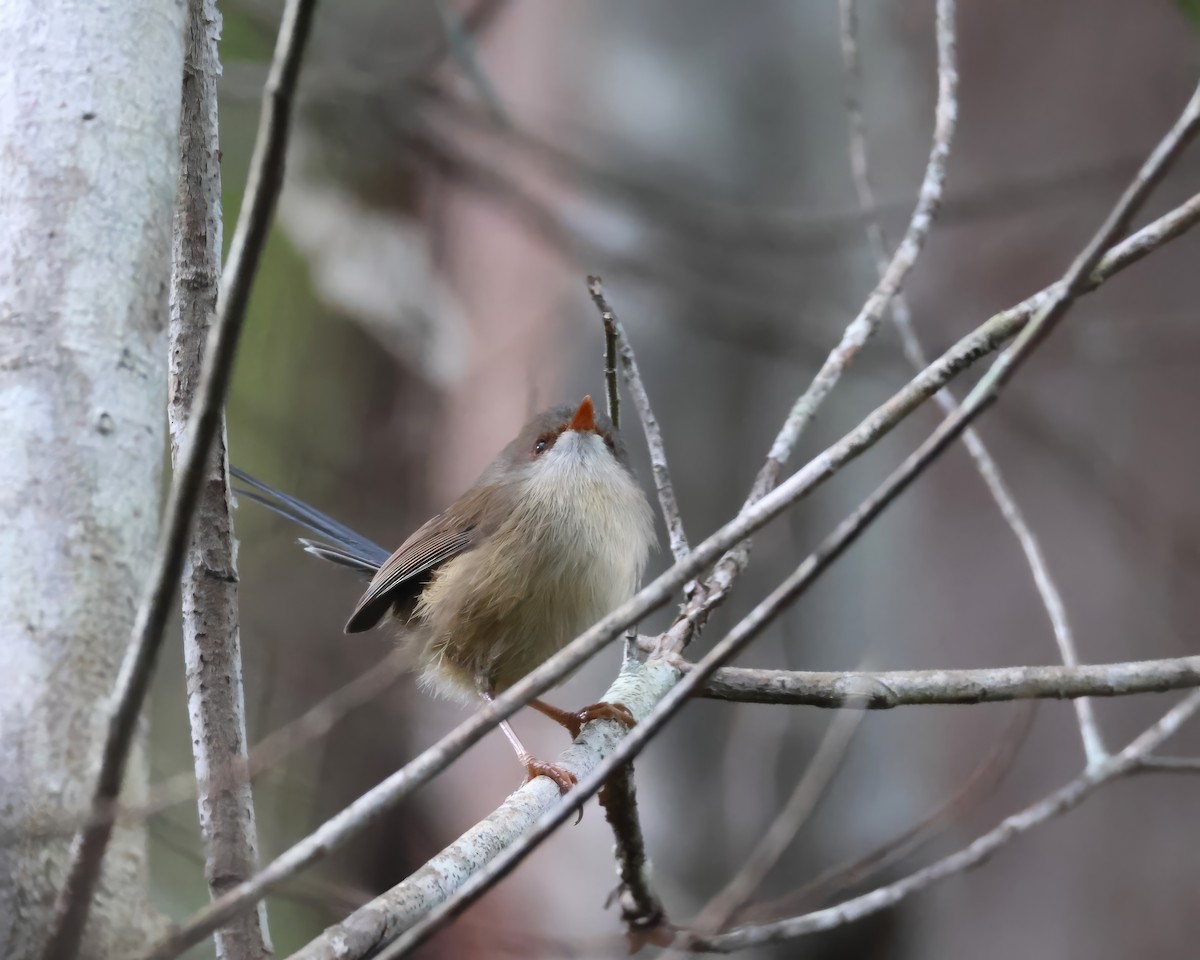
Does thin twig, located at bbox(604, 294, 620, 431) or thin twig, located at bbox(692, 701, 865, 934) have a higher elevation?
thin twig, located at bbox(604, 294, 620, 431)

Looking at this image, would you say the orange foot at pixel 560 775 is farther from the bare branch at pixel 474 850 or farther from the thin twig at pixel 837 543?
the thin twig at pixel 837 543

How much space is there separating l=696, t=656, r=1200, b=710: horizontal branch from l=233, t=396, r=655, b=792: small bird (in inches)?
22.1

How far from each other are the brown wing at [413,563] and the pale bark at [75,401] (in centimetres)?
198

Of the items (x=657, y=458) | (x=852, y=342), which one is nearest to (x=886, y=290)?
(x=852, y=342)

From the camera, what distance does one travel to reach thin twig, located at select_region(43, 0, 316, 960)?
0.89 metres

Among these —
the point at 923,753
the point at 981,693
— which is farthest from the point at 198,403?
the point at 923,753

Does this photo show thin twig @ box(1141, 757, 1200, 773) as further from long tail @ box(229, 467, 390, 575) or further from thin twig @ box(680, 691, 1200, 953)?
long tail @ box(229, 467, 390, 575)

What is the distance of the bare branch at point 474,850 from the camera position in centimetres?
128

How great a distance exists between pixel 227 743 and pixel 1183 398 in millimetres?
3704

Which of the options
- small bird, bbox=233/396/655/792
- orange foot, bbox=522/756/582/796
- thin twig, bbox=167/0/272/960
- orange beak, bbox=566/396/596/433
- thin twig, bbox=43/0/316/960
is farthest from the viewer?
orange beak, bbox=566/396/596/433

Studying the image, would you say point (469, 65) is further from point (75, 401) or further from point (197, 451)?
point (197, 451)

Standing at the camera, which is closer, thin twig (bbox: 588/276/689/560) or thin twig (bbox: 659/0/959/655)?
thin twig (bbox: 659/0/959/655)

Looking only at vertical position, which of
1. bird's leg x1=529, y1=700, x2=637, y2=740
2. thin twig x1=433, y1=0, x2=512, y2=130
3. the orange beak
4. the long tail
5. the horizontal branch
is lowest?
bird's leg x1=529, y1=700, x2=637, y2=740

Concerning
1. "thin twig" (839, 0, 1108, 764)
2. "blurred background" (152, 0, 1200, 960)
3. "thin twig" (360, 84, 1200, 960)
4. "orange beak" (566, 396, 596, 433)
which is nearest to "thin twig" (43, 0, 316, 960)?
"thin twig" (360, 84, 1200, 960)
